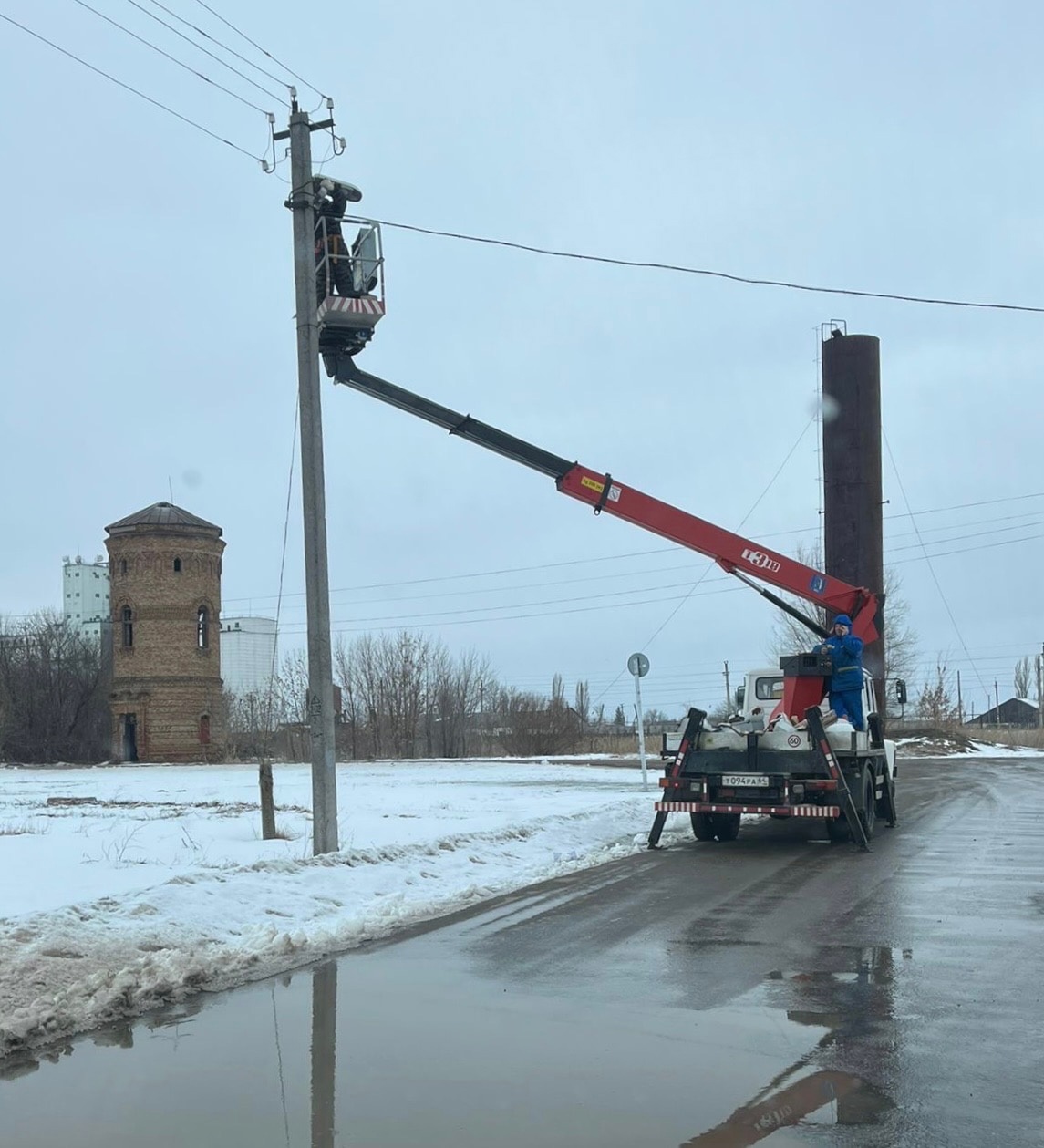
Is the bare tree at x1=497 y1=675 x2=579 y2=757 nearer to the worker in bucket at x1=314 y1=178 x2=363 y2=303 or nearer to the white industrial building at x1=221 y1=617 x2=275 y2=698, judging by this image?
the white industrial building at x1=221 y1=617 x2=275 y2=698

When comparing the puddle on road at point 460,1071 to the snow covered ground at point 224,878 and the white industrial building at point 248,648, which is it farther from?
the white industrial building at point 248,648

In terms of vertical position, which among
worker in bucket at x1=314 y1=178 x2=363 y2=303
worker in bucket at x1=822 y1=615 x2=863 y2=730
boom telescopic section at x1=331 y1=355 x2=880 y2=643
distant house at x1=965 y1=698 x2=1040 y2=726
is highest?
worker in bucket at x1=314 y1=178 x2=363 y2=303

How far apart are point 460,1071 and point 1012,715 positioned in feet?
458

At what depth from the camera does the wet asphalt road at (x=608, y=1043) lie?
5.33 m

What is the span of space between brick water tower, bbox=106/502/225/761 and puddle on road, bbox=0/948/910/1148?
55.8 meters

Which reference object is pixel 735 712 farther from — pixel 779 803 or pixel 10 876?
pixel 10 876

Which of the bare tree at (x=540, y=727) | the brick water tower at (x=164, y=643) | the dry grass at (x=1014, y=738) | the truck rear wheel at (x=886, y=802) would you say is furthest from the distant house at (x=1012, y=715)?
the truck rear wheel at (x=886, y=802)

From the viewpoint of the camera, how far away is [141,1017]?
23.9 feet

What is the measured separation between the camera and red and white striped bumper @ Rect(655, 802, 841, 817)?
49.4 ft

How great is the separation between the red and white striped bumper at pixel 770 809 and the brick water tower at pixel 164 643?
49386mm

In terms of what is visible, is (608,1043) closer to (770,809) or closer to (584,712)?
(770,809)

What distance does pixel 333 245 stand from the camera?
48.5 ft

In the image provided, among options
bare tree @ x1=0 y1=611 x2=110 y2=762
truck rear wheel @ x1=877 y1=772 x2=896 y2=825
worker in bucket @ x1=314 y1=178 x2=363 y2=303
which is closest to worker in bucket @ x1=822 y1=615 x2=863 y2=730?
truck rear wheel @ x1=877 y1=772 x2=896 y2=825

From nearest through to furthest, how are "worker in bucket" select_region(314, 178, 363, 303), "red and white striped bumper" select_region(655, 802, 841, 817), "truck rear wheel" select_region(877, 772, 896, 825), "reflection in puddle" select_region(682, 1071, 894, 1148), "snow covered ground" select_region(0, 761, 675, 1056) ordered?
"reflection in puddle" select_region(682, 1071, 894, 1148)
"snow covered ground" select_region(0, 761, 675, 1056)
"worker in bucket" select_region(314, 178, 363, 303)
"red and white striped bumper" select_region(655, 802, 841, 817)
"truck rear wheel" select_region(877, 772, 896, 825)
